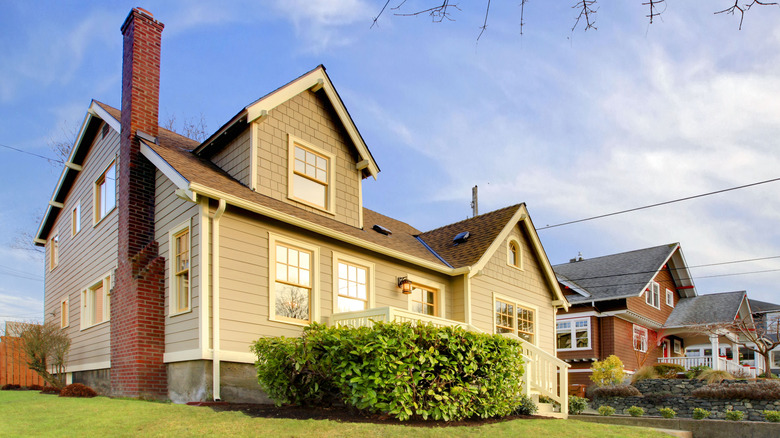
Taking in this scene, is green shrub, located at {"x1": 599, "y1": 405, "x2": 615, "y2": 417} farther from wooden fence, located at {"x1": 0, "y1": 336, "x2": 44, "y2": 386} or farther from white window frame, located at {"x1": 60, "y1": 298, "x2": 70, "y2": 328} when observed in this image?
wooden fence, located at {"x1": 0, "y1": 336, "x2": 44, "y2": 386}

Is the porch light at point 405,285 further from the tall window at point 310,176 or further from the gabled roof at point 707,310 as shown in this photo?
the gabled roof at point 707,310

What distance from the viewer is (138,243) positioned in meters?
12.2

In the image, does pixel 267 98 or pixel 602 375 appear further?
pixel 602 375

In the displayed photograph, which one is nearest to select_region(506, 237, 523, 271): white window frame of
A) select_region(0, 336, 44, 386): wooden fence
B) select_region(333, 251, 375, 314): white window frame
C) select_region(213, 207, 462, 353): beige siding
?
select_region(333, 251, 375, 314): white window frame

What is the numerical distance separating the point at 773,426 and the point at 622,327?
568 inches

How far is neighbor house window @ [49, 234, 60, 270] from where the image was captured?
61.4 feet

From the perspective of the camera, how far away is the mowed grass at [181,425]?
23.5 ft

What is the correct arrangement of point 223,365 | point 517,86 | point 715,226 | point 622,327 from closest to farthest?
point 223,365 < point 517,86 < point 715,226 < point 622,327

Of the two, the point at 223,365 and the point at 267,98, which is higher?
the point at 267,98

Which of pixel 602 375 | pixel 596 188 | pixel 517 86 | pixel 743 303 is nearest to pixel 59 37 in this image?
pixel 517 86

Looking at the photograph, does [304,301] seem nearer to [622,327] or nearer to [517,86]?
[517,86]

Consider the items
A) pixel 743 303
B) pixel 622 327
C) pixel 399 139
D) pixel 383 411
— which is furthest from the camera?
pixel 743 303

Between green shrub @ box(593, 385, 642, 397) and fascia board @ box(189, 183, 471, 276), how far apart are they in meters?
7.68

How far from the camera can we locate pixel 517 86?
11102 millimetres
